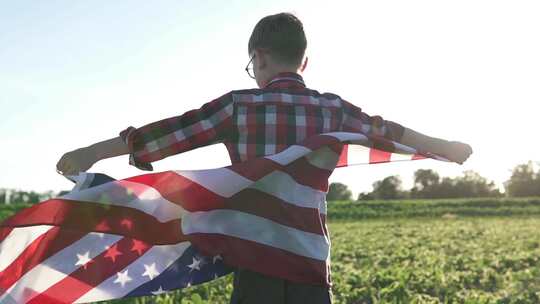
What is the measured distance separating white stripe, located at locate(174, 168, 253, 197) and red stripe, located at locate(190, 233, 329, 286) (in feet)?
0.63

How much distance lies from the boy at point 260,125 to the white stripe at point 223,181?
124 mm

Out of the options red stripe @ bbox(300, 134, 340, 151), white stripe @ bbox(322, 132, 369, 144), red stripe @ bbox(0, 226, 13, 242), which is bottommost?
red stripe @ bbox(0, 226, 13, 242)

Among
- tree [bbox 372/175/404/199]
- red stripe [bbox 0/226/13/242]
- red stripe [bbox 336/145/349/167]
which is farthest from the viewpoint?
tree [bbox 372/175/404/199]

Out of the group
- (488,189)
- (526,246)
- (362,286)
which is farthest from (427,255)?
(488,189)

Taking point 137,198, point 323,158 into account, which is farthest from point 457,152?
point 137,198

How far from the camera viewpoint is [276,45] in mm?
2975

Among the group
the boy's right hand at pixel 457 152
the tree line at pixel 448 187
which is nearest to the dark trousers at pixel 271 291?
the boy's right hand at pixel 457 152

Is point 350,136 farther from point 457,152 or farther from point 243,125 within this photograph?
point 457,152

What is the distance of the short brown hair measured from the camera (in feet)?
9.71

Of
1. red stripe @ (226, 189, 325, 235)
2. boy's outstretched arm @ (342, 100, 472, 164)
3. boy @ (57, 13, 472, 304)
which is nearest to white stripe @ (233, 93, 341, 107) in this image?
Answer: boy @ (57, 13, 472, 304)

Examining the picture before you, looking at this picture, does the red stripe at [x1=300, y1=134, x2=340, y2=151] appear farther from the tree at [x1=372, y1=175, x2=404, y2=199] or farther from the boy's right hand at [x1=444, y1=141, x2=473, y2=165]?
the tree at [x1=372, y1=175, x2=404, y2=199]

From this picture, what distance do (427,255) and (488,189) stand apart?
73.4m

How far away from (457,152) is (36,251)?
2.10 m

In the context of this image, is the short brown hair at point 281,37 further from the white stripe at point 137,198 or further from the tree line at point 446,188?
the tree line at point 446,188
